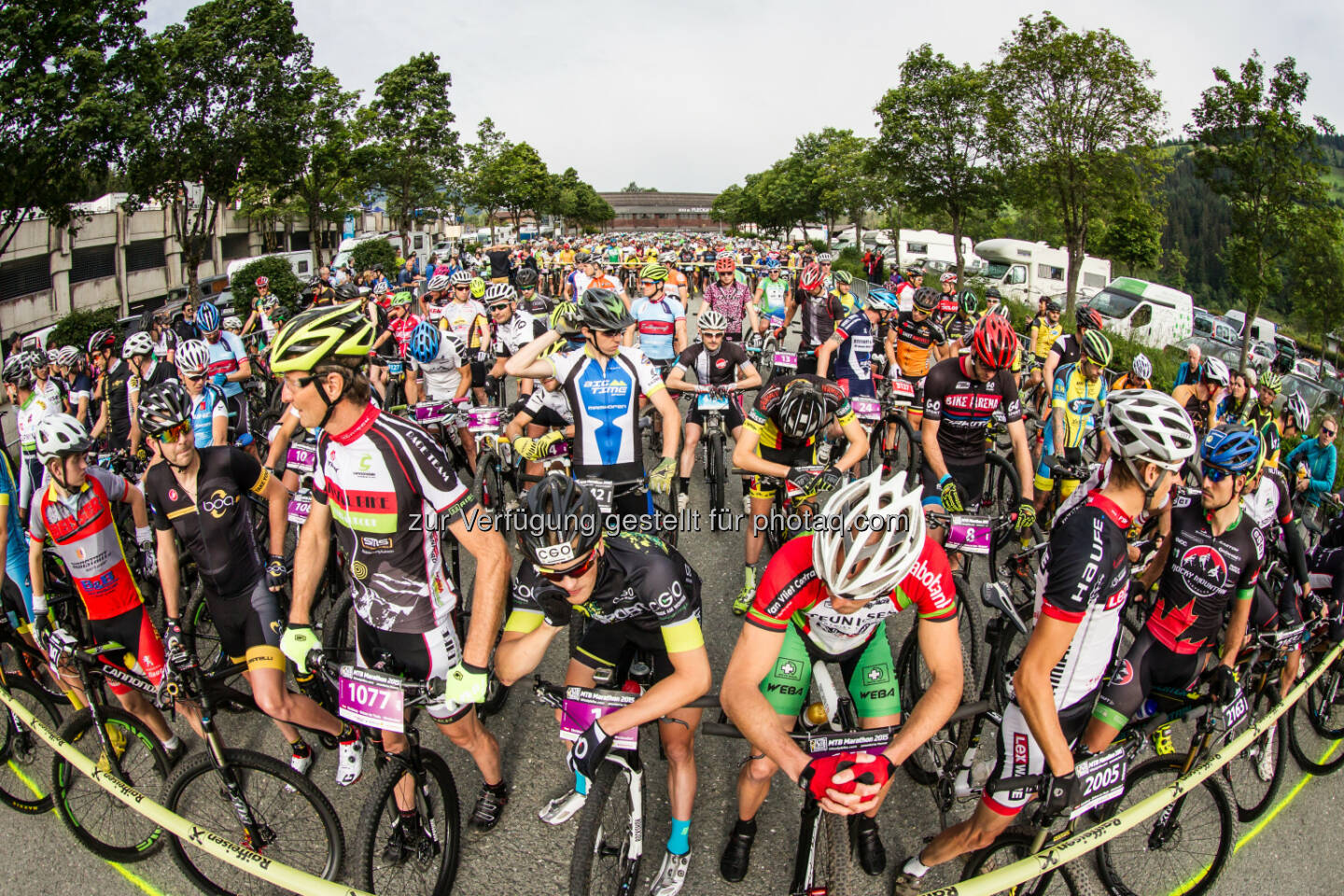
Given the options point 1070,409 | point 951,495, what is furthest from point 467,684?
point 1070,409

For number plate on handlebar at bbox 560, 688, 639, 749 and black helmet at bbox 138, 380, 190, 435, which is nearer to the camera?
number plate on handlebar at bbox 560, 688, 639, 749

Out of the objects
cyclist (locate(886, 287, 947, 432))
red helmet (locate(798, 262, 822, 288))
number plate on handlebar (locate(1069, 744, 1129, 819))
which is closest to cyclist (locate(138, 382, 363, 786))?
number plate on handlebar (locate(1069, 744, 1129, 819))

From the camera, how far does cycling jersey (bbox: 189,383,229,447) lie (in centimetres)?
682

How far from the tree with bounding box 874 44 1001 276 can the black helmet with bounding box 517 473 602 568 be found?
26499 mm

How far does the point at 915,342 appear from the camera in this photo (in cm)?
974

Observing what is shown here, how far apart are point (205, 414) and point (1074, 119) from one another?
21.8 meters

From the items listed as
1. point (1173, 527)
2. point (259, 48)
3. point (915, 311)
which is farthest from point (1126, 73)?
point (259, 48)

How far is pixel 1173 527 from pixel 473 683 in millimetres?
3542

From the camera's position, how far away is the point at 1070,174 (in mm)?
21172

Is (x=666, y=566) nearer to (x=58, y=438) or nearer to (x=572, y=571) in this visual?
(x=572, y=571)

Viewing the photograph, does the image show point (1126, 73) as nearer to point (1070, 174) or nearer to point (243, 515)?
point (1070, 174)

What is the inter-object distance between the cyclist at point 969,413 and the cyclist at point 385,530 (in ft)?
12.0

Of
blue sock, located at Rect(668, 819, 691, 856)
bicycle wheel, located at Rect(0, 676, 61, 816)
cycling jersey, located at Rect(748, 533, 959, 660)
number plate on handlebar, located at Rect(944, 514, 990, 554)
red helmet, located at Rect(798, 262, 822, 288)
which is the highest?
red helmet, located at Rect(798, 262, 822, 288)

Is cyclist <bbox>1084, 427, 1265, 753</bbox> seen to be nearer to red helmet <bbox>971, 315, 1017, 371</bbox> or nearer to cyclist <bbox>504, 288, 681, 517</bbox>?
red helmet <bbox>971, 315, 1017, 371</bbox>
